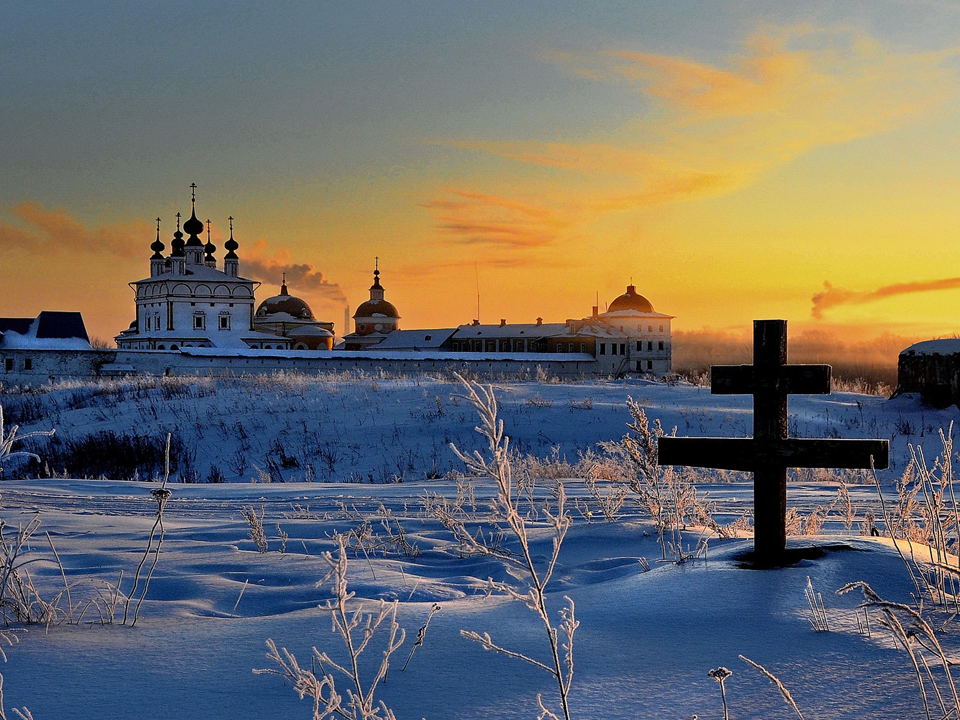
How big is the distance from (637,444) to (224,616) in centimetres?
280

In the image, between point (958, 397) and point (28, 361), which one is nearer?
point (958, 397)

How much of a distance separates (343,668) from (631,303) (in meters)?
68.7

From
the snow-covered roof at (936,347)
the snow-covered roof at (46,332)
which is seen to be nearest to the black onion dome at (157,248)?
the snow-covered roof at (46,332)

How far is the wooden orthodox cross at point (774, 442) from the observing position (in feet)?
14.4

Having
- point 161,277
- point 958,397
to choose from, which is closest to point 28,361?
→ point 161,277

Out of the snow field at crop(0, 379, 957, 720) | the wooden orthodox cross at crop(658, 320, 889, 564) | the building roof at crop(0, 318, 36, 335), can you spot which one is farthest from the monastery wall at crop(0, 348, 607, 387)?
the wooden orthodox cross at crop(658, 320, 889, 564)

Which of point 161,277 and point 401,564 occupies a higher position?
point 161,277

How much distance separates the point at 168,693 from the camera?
253 centimetres

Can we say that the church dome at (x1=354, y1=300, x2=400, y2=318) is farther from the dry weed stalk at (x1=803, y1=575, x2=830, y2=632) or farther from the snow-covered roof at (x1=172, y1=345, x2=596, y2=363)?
the dry weed stalk at (x1=803, y1=575, x2=830, y2=632)

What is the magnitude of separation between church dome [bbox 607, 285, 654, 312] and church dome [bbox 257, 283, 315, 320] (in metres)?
27.1

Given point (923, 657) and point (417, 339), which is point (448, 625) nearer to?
point (923, 657)

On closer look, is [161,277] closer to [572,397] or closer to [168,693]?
[572,397]

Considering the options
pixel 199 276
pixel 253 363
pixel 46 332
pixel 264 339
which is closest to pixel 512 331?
pixel 264 339

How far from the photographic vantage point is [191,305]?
62750mm
